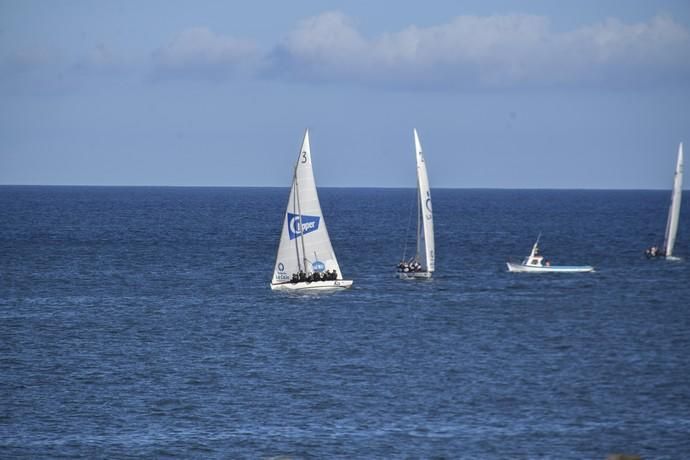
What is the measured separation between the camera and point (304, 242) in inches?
3797

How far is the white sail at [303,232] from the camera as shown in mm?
96125

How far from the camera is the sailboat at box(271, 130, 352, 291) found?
316 feet

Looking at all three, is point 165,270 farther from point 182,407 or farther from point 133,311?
point 182,407

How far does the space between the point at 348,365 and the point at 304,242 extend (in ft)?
99.0

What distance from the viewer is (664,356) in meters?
69.4

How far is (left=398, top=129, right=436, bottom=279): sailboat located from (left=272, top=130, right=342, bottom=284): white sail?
11.4 m

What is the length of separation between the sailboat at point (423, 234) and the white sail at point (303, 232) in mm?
11391

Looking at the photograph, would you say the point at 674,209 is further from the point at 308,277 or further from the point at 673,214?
the point at 308,277

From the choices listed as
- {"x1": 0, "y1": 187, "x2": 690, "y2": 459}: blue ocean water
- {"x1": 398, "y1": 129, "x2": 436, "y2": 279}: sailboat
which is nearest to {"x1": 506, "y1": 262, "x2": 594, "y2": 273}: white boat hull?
{"x1": 0, "y1": 187, "x2": 690, "y2": 459}: blue ocean water

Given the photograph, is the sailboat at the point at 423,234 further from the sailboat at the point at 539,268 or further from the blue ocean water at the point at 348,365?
the sailboat at the point at 539,268

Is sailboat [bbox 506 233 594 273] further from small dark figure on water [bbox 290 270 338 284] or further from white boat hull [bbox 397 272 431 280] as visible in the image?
small dark figure on water [bbox 290 270 338 284]

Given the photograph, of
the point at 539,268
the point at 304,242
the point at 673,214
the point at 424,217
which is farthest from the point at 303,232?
the point at 673,214

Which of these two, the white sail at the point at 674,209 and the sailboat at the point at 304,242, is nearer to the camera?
the sailboat at the point at 304,242

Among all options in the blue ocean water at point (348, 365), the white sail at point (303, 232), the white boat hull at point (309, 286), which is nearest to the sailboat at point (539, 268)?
the blue ocean water at point (348, 365)
